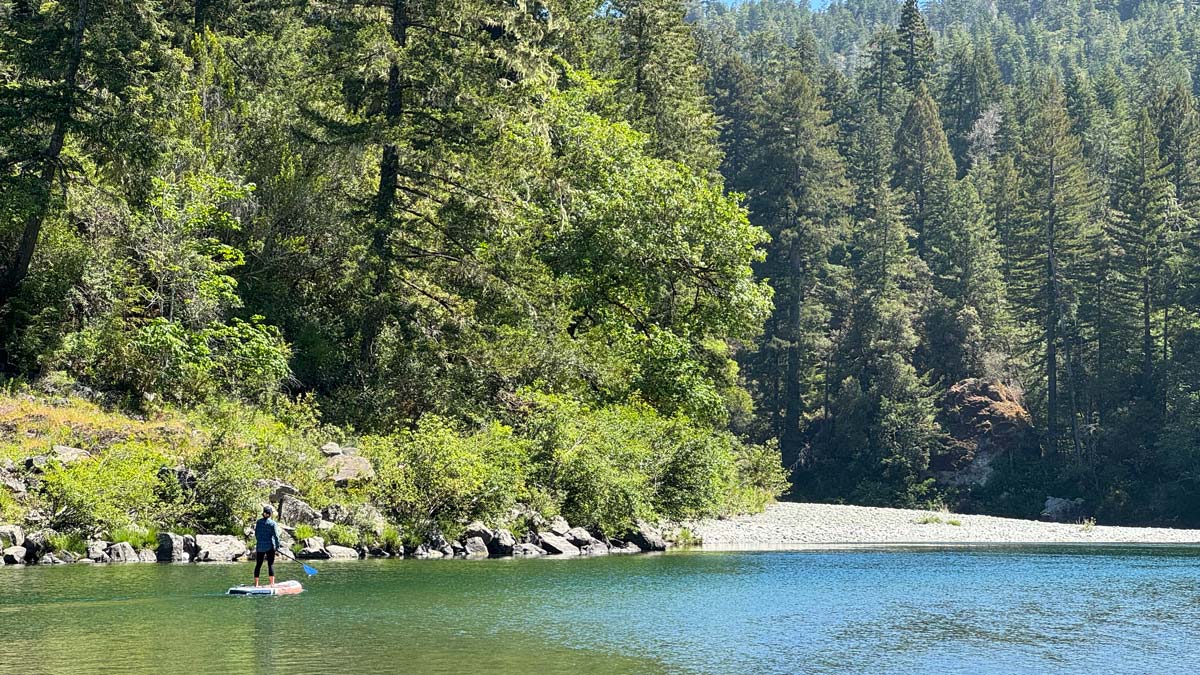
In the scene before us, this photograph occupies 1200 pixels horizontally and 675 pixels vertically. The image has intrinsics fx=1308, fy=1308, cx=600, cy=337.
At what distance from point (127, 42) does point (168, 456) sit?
13832mm

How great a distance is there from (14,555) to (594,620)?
45.6 feet

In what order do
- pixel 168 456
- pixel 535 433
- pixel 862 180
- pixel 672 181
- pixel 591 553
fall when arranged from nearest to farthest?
pixel 168 456 < pixel 591 553 < pixel 535 433 < pixel 672 181 < pixel 862 180

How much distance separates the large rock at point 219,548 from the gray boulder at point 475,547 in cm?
584

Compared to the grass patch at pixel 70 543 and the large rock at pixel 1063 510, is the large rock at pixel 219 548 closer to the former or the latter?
the grass patch at pixel 70 543

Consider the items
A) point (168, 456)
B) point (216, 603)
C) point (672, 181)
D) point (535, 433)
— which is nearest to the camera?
point (216, 603)

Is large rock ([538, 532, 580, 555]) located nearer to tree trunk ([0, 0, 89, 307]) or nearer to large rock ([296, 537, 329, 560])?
large rock ([296, 537, 329, 560])

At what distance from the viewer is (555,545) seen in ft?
115

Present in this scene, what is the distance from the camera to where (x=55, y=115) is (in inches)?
1464

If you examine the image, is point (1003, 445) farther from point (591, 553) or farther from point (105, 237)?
point (105, 237)

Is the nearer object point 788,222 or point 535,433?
point 535,433

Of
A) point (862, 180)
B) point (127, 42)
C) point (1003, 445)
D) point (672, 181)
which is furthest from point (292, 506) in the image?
point (862, 180)

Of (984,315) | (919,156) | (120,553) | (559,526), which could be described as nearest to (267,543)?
(120,553)

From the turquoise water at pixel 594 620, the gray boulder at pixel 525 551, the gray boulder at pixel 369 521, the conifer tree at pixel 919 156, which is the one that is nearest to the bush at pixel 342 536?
the gray boulder at pixel 369 521

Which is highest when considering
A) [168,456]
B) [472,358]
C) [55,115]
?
[55,115]
